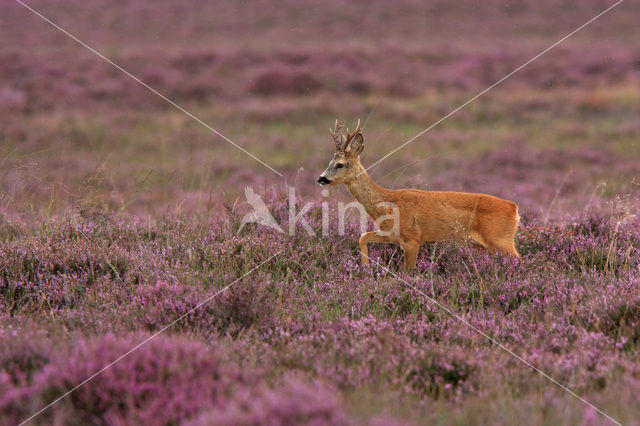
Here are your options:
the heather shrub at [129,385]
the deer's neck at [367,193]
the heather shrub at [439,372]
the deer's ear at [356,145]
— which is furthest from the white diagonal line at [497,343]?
the heather shrub at [129,385]

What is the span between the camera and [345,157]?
5.80m

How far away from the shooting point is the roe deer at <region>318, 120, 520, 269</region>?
5.58 m

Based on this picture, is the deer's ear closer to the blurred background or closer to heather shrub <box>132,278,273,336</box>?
the blurred background

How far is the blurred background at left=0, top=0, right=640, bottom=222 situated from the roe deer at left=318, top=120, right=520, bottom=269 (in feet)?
4.83

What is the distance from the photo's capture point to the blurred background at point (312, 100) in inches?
551

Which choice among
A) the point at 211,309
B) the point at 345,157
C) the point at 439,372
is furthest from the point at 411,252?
the point at 211,309

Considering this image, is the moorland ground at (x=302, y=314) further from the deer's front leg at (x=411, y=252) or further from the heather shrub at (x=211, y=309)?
the deer's front leg at (x=411, y=252)

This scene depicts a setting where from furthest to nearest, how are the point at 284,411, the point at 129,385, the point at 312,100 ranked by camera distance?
the point at 312,100 → the point at 129,385 → the point at 284,411

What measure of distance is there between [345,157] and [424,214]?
953mm

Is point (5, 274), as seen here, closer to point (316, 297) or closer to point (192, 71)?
point (316, 297)

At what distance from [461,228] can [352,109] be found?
51.4 ft

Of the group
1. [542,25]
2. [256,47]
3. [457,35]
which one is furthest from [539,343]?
[542,25]

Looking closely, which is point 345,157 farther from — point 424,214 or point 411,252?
point 411,252

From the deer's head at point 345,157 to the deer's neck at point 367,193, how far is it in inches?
2.4
